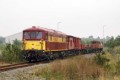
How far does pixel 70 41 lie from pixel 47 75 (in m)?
25.9

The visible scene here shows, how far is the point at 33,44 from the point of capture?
32.1m

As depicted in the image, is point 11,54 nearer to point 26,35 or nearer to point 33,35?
point 26,35

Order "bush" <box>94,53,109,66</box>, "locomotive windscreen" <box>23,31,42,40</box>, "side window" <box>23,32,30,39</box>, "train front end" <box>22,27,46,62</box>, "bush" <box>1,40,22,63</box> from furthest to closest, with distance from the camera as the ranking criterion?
"bush" <box>1,40,22,63</box>
"side window" <box>23,32,30,39</box>
"locomotive windscreen" <box>23,31,42,40</box>
"train front end" <box>22,27,46,62</box>
"bush" <box>94,53,109,66</box>

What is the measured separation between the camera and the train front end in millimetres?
31797

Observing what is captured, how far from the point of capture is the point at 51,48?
33.9m

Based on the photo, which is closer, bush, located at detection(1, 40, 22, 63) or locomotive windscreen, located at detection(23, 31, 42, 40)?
locomotive windscreen, located at detection(23, 31, 42, 40)

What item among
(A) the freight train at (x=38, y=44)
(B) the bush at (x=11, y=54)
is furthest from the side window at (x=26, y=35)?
(B) the bush at (x=11, y=54)

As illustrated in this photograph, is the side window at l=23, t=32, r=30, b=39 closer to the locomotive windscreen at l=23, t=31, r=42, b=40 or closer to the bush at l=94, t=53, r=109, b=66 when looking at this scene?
the locomotive windscreen at l=23, t=31, r=42, b=40

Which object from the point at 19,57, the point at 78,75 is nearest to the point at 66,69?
the point at 78,75

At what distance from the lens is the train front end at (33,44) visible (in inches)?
1252

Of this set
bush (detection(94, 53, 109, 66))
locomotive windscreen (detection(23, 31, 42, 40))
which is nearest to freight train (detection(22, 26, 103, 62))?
locomotive windscreen (detection(23, 31, 42, 40))

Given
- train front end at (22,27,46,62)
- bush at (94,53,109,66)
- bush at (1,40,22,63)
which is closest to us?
bush at (94,53,109,66)

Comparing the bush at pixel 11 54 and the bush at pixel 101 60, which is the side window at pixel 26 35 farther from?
the bush at pixel 101 60

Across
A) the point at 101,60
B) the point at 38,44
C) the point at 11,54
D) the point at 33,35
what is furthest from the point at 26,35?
the point at 101,60
